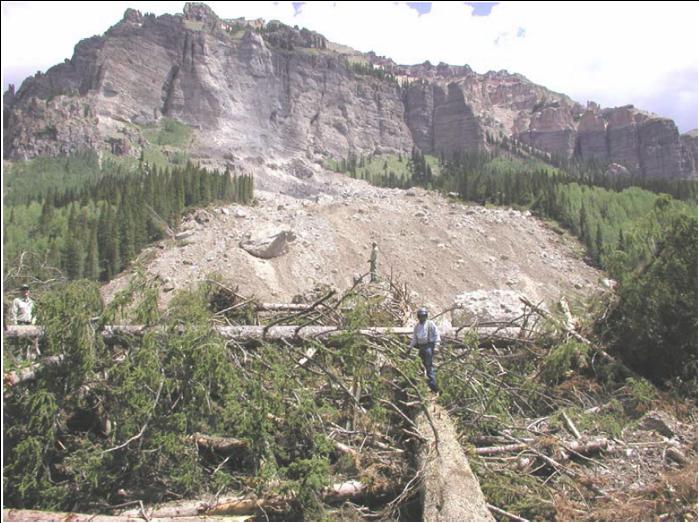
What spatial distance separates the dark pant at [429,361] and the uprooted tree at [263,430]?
0.69 ft

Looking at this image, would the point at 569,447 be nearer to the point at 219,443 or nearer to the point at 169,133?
the point at 219,443

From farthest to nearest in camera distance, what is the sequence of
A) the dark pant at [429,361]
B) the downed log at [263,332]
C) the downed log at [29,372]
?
the dark pant at [429,361] < the downed log at [263,332] < the downed log at [29,372]

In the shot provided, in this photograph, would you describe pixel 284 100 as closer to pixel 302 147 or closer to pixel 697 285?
pixel 302 147

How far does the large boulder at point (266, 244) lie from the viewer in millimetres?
29172

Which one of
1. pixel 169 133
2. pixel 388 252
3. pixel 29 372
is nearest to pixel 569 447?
pixel 29 372

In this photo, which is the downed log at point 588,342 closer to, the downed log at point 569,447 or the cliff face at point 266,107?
the downed log at point 569,447

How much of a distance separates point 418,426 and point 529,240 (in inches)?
1462

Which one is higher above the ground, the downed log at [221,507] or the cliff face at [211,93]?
the cliff face at [211,93]

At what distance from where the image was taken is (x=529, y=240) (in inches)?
1564

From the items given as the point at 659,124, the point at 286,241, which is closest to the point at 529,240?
the point at 286,241

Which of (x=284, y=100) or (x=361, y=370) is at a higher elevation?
(x=284, y=100)

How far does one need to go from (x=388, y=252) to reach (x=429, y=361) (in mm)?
27478

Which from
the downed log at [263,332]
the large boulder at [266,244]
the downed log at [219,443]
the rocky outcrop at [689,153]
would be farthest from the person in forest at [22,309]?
the rocky outcrop at [689,153]

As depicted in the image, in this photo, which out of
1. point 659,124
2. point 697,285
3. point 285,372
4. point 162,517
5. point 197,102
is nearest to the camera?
point 162,517
